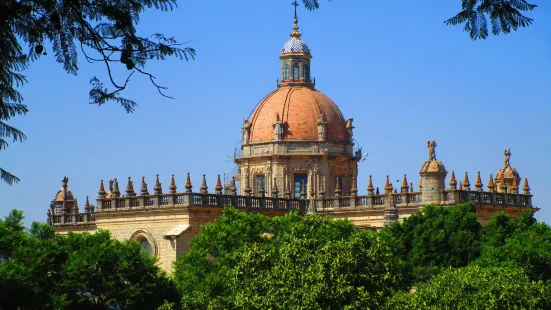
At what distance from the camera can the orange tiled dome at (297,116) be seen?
274 feet

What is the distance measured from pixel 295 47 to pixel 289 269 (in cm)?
4650

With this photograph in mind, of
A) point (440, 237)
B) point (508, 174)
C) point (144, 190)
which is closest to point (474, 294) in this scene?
point (440, 237)

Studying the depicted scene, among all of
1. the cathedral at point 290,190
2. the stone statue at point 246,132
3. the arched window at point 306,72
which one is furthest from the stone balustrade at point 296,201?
the arched window at point 306,72

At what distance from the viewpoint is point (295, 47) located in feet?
287

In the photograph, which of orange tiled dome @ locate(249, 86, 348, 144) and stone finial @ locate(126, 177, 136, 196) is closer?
stone finial @ locate(126, 177, 136, 196)

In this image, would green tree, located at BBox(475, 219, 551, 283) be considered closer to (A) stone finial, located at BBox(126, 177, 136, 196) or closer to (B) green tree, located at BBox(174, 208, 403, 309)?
(B) green tree, located at BBox(174, 208, 403, 309)

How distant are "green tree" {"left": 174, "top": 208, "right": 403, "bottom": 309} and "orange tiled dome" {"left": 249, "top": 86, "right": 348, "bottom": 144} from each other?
30.2 m

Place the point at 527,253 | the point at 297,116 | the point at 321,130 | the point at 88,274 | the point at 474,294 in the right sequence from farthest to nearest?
the point at 297,116
the point at 321,130
the point at 527,253
the point at 88,274
the point at 474,294

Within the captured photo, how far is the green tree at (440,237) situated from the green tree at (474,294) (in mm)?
14441

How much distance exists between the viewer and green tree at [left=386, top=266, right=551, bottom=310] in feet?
135

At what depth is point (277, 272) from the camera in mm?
42688

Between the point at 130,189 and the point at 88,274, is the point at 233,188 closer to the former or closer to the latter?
the point at 130,189

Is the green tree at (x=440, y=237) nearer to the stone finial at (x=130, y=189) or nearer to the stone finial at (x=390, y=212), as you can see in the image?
the stone finial at (x=390, y=212)

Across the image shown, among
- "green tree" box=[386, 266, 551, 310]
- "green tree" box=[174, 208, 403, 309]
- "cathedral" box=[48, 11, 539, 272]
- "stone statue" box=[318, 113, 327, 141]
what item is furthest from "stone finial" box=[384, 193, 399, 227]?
"green tree" box=[386, 266, 551, 310]
